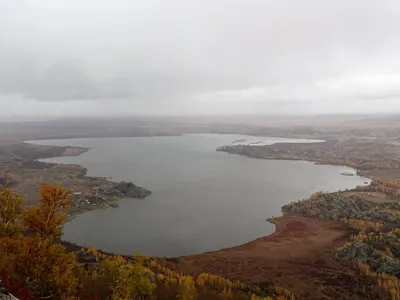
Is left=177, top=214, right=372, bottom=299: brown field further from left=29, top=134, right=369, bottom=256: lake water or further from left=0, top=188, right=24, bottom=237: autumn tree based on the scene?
left=0, top=188, right=24, bottom=237: autumn tree

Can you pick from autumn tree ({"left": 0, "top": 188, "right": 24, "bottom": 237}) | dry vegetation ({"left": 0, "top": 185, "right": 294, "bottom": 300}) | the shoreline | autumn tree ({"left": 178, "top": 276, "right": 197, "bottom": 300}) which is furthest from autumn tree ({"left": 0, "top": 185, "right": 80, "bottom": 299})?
the shoreline

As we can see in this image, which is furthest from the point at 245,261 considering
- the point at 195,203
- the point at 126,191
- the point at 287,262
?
the point at 126,191

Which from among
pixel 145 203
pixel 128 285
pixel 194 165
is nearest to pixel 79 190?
pixel 145 203

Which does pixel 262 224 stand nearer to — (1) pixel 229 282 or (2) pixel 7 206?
(1) pixel 229 282

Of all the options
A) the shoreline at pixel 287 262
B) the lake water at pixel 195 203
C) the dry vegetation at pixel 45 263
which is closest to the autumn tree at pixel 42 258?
the dry vegetation at pixel 45 263

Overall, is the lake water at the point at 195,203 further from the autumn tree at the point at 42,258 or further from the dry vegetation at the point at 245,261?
the autumn tree at the point at 42,258
